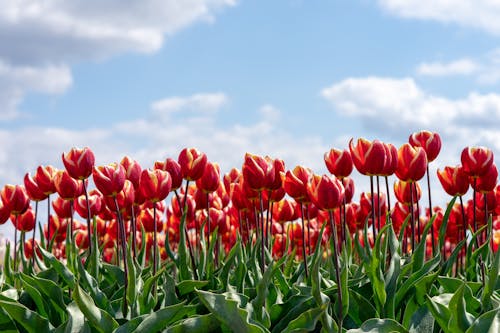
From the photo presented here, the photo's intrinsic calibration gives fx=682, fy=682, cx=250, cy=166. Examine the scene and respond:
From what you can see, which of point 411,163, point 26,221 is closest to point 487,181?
point 411,163

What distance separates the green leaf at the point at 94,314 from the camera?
3357 millimetres

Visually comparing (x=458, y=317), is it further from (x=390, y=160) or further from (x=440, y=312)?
(x=390, y=160)

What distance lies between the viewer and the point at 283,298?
14.0ft

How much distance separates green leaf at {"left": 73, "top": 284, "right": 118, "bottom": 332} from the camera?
11.0ft

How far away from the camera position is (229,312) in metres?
3.24

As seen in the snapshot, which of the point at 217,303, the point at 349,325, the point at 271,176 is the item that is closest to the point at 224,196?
the point at 271,176

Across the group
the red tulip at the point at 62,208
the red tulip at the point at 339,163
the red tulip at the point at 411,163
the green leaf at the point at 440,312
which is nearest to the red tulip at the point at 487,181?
the red tulip at the point at 411,163

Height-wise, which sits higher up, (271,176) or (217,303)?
(271,176)

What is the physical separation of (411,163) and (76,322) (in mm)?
2275

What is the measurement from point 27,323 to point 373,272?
1.89 metres

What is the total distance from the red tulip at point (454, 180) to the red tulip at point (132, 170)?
2362mm

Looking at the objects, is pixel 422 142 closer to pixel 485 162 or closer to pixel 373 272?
pixel 485 162

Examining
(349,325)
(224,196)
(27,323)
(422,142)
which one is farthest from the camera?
(224,196)

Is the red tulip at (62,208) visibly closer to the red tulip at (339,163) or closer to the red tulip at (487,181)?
the red tulip at (339,163)
